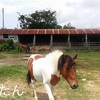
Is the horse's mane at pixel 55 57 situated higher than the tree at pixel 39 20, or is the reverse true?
the tree at pixel 39 20

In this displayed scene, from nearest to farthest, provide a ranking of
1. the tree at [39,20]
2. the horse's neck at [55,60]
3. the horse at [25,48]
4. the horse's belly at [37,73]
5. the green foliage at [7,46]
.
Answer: the horse's neck at [55,60], the horse's belly at [37,73], the horse at [25,48], the green foliage at [7,46], the tree at [39,20]

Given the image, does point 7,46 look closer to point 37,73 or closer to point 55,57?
point 37,73

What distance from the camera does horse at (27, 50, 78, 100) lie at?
5.65 m

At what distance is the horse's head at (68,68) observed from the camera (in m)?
5.62

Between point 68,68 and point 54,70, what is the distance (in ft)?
1.32

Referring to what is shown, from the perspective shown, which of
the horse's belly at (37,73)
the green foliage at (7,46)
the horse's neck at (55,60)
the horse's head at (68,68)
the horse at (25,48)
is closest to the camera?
the horse's head at (68,68)

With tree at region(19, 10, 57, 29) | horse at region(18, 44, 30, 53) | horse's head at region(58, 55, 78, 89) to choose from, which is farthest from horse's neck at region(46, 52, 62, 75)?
tree at region(19, 10, 57, 29)

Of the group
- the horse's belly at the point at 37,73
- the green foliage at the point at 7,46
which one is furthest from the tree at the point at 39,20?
the horse's belly at the point at 37,73

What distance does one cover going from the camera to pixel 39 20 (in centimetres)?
4903

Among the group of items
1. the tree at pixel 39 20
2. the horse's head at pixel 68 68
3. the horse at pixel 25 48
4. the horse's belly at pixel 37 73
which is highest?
the tree at pixel 39 20

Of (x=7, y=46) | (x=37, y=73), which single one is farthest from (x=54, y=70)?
(x=7, y=46)

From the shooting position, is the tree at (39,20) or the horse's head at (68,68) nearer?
the horse's head at (68,68)

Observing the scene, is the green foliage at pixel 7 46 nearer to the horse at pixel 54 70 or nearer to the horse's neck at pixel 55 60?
the horse at pixel 54 70

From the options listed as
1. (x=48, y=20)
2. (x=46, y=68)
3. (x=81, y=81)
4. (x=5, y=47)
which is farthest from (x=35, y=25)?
(x=46, y=68)
